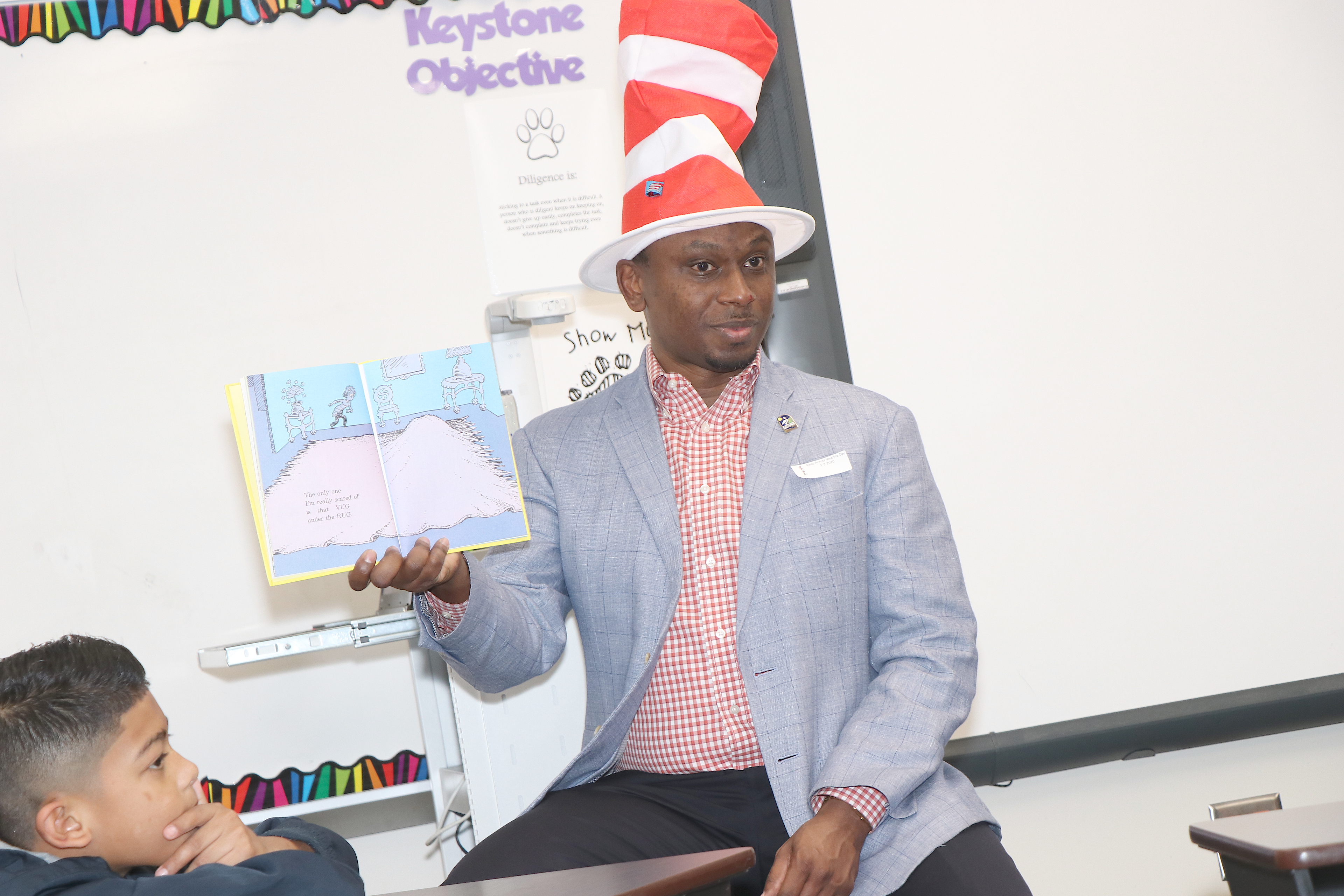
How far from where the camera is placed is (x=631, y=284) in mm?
1962

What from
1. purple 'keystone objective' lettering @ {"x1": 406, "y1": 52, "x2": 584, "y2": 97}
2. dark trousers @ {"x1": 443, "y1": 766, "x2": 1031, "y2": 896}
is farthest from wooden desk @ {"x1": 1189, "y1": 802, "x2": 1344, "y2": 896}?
purple 'keystone objective' lettering @ {"x1": 406, "y1": 52, "x2": 584, "y2": 97}

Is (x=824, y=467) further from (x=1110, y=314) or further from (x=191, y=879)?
(x=1110, y=314)

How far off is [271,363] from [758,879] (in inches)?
72.2

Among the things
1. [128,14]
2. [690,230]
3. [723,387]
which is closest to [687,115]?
[690,230]

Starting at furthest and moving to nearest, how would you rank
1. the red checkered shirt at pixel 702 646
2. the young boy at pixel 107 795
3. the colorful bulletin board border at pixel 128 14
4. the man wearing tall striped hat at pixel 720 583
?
the colorful bulletin board border at pixel 128 14
the red checkered shirt at pixel 702 646
the man wearing tall striped hat at pixel 720 583
the young boy at pixel 107 795

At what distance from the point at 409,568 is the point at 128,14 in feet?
6.67

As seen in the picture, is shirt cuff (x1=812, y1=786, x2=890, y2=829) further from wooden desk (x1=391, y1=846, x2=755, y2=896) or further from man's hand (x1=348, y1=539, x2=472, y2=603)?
man's hand (x1=348, y1=539, x2=472, y2=603)

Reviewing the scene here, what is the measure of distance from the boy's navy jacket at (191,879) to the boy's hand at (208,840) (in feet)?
0.10

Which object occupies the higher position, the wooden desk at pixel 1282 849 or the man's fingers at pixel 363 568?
the man's fingers at pixel 363 568

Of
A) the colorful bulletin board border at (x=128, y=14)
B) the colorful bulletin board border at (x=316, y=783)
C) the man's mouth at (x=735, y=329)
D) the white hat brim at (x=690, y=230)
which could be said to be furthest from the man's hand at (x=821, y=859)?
the colorful bulletin board border at (x=128, y=14)

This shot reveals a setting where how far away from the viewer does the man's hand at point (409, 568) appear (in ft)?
4.47

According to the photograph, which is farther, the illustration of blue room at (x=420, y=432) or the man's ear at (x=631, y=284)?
the man's ear at (x=631, y=284)

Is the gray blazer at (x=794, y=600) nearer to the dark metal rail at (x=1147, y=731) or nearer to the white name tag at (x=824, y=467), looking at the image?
the white name tag at (x=824, y=467)

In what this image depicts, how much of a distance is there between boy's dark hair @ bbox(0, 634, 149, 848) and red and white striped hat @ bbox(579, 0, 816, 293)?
3.42 feet
